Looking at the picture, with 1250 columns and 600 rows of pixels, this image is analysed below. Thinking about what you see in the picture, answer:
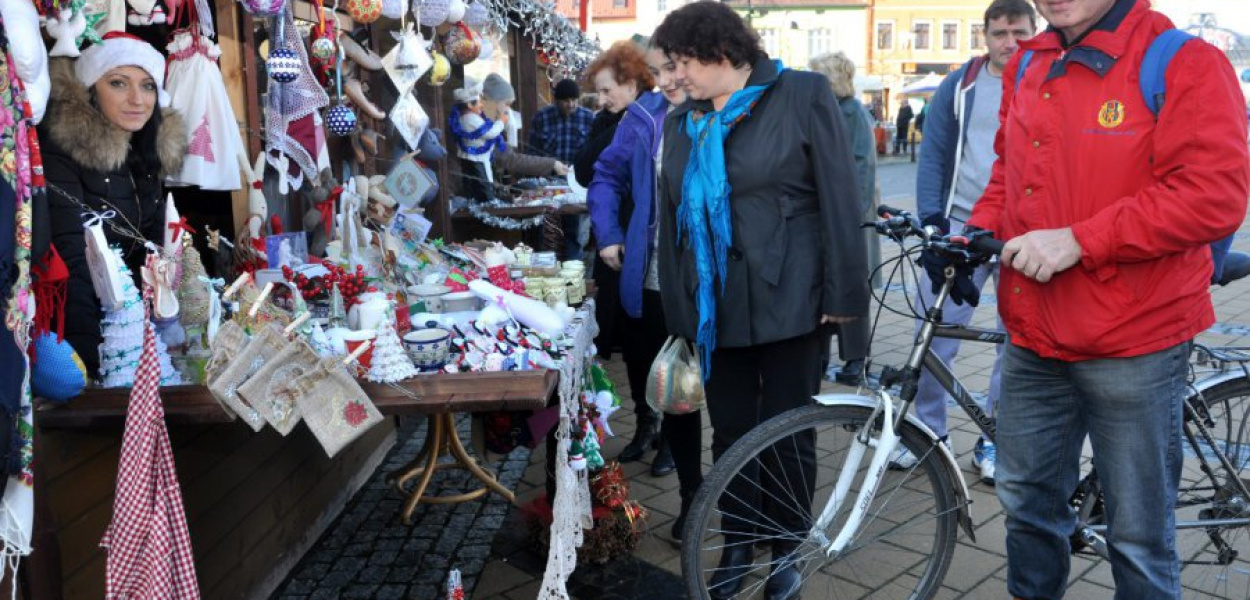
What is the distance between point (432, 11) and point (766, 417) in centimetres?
327

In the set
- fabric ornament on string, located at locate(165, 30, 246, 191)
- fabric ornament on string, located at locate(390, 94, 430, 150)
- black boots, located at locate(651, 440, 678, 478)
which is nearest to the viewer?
fabric ornament on string, located at locate(165, 30, 246, 191)

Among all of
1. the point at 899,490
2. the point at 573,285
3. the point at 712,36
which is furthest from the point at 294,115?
the point at 899,490

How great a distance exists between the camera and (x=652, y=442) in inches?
182

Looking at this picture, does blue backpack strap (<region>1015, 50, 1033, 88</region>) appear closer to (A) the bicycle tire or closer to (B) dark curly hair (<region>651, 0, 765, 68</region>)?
(B) dark curly hair (<region>651, 0, 765, 68</region>)

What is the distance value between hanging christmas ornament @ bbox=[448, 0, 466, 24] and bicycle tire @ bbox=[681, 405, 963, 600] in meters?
3.36

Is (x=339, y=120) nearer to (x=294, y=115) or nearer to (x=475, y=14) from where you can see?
(x=294, y=115)

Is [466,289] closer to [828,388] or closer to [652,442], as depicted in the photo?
[652,442]

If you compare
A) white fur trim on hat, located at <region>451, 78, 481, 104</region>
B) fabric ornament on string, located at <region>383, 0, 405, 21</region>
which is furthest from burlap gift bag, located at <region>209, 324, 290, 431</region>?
white fur trim on hat, located at <region>451, 78, 481, 104</region>

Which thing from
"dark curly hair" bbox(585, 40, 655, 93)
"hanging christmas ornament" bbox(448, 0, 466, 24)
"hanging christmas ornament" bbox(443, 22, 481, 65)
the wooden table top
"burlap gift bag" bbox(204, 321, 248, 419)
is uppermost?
"hanging christmas ornament" bbox(448, 0, 466, 24)

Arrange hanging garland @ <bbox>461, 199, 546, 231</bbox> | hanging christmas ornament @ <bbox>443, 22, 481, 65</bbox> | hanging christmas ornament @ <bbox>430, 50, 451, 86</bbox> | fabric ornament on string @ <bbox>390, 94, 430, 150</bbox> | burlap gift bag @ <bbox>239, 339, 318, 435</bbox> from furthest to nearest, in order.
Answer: hanging garland @ <bbox>461, 199, 546, 231</bbox>
hanging christmas ornament @ <bbox>443, 22, 481, 65</bbox>
hanging christmas ornament @ <bbox>430, 50, 451, 86</bbox>
fabric ornament on string @ <bbox>390, 94, 430, 150</bbox>
burlap gift bag @ <bbox>239, 339, 318, 435</bbox>

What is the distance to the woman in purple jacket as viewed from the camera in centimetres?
362

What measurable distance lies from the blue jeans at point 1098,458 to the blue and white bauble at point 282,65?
8.29 feet

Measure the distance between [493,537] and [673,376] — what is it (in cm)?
114

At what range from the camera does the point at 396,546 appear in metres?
3.77
